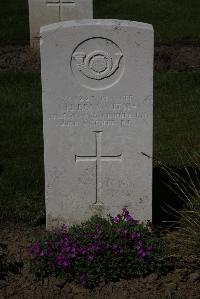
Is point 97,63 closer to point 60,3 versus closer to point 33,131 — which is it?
point 33,131

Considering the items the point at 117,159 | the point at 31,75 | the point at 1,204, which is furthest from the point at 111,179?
the point at 31,75

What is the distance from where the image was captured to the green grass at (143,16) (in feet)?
44.5

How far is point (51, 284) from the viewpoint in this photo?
551 centimetres

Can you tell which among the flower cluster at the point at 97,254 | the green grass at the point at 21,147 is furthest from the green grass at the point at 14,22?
the flower cluster at the point at 97,254

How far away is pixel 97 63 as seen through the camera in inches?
223

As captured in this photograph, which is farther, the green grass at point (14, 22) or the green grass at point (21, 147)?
the green grass at point (14, 22)

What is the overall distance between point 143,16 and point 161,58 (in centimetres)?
320

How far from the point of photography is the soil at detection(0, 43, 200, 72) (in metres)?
11.6

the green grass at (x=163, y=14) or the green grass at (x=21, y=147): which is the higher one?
the green grass at (x=163, y=14)

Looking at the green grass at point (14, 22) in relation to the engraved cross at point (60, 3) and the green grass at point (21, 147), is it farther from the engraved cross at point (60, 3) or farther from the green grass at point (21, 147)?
the green grass at point (21, 147)

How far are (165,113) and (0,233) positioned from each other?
12.8ft

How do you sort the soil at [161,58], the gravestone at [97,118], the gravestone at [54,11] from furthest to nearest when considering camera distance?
the gravestone at [54,11], the soil at [161,58], the gravestone at [97,118]

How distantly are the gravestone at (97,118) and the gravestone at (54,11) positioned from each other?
6543 mm

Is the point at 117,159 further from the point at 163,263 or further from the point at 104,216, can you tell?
the point at 163,263
